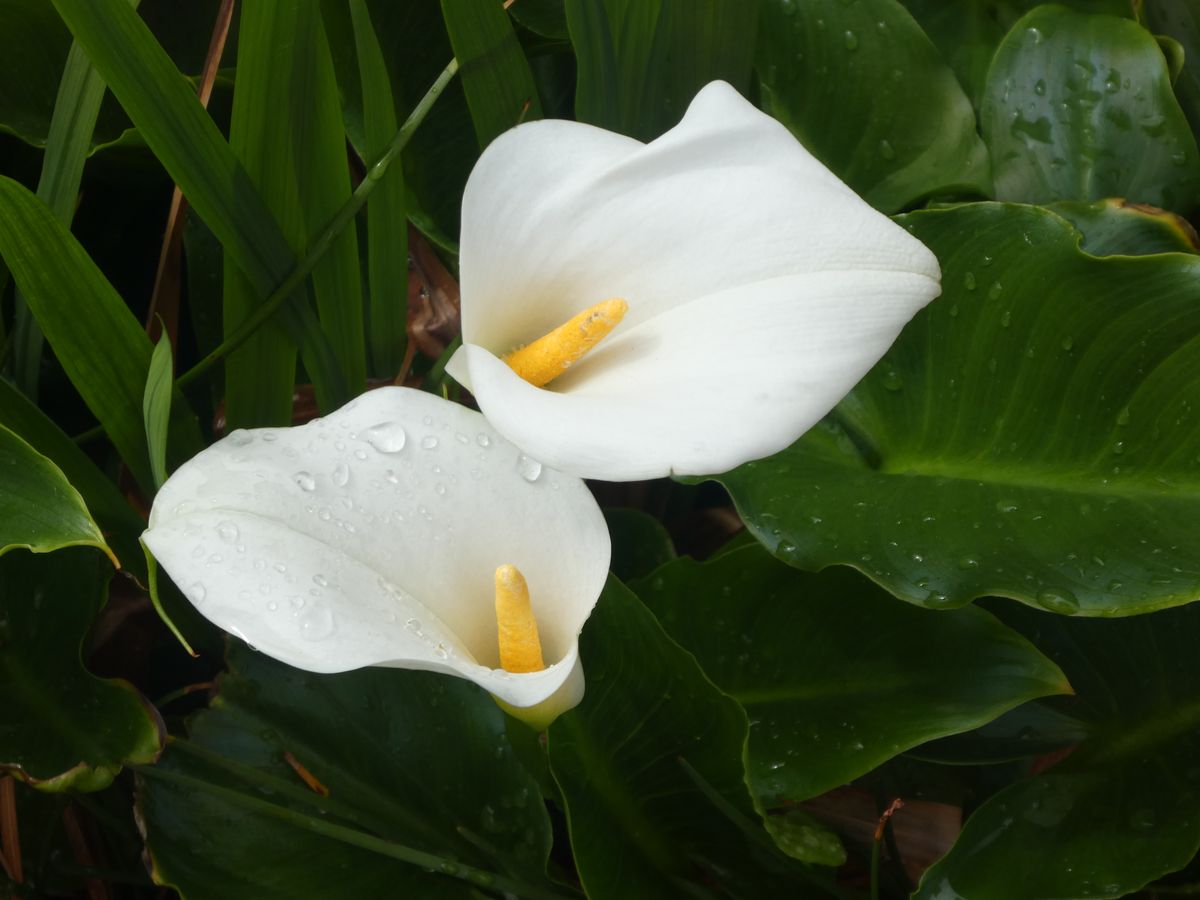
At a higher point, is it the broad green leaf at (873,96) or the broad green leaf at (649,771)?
the broad green leaf at (873,96)

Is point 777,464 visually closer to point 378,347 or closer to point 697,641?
point 697,641

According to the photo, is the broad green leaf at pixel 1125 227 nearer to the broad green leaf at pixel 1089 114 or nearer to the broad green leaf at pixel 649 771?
the broad green leaf at pixel 1089 114

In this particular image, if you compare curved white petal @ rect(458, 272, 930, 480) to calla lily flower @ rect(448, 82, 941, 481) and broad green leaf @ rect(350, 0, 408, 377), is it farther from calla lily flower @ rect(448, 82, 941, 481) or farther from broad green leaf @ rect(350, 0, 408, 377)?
broad green leaf @ rect(350, 0, 408, 377)

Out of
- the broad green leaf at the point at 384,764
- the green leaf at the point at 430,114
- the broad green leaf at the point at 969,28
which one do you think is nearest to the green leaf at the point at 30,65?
the green leaf at the point at 430,114

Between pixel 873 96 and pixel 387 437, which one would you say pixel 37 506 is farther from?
pixel 873 96

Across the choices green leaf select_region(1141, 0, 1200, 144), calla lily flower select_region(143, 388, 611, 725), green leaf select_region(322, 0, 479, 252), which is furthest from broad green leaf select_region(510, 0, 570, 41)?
green leaf select_region(1141, 0, 1200, 144)

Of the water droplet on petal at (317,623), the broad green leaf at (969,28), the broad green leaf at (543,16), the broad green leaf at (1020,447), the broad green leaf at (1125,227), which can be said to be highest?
the broad green leaf at (543,16)

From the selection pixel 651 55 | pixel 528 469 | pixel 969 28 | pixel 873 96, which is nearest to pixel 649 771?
pixel 528 469

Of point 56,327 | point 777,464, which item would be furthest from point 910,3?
point 56,327
